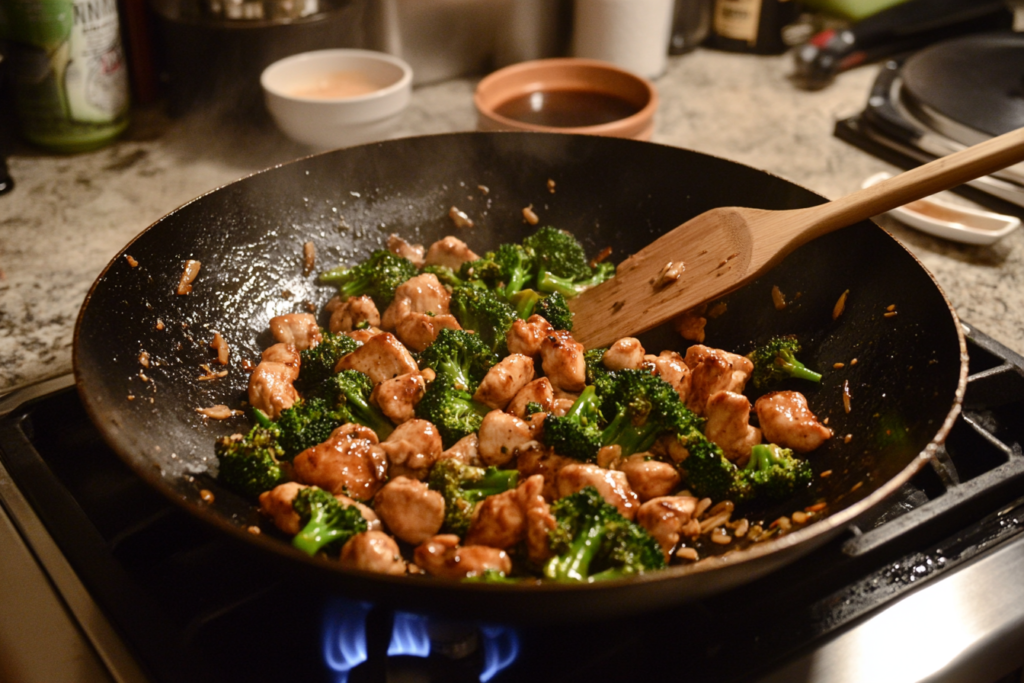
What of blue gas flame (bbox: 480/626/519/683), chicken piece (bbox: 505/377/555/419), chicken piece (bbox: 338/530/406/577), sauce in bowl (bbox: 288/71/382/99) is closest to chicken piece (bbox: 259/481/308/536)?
chicken piece (bbox: 338/530/406/577)

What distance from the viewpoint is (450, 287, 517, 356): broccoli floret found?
5.12 ft

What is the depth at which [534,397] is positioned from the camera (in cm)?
137

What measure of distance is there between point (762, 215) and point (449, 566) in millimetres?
866

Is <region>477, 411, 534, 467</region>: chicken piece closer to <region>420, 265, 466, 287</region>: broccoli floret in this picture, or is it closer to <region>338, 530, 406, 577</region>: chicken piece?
<region>338, 530, 406, 577</region>: chicken piece

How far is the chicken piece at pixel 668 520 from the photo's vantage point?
3.64 feet

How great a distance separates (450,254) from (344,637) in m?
0.90

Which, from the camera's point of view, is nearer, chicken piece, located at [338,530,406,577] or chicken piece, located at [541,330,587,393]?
chicken piece, located at [338,530,406,577]

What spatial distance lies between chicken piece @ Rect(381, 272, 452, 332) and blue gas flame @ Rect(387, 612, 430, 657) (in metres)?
0.71

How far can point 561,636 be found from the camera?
3.46ft

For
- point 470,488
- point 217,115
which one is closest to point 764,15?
point 217,115

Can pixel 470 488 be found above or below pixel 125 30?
below

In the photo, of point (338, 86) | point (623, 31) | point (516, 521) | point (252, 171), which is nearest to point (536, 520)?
point (516, 521)

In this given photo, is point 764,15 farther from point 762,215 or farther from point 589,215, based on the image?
point 762,215

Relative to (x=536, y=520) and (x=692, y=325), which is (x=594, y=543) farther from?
(x=692, y=325)
